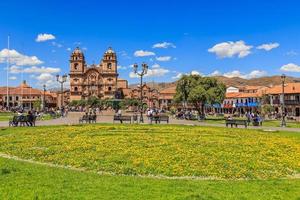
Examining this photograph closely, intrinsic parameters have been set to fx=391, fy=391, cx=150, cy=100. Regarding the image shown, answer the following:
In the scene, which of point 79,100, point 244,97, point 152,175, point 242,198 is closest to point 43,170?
point 152,175

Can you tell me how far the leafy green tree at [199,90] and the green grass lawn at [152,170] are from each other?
136ft

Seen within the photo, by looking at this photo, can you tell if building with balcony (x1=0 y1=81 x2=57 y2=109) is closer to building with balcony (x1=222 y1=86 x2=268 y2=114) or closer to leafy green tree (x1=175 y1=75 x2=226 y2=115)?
building with balcony (x1=222 y1=86 x2=268 y2=114)

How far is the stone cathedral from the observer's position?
16638 centimetres

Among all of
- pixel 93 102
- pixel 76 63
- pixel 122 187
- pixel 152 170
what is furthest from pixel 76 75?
pixel 122 187

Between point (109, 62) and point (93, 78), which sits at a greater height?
point (109, 62)

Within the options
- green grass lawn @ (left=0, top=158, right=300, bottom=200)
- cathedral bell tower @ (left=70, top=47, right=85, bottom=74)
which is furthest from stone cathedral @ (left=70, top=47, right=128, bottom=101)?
green grass lawn @ (left=0, top=158, right=300, bottom=200)

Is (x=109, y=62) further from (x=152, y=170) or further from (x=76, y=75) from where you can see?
(x=152, y=170)

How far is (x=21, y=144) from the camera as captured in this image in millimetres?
20438

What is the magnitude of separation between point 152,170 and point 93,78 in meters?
157

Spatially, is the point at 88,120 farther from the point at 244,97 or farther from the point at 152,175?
the point at 244,97

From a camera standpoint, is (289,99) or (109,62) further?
(109,62)

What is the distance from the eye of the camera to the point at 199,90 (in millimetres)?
63062

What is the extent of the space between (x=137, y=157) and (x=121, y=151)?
194 centimetres

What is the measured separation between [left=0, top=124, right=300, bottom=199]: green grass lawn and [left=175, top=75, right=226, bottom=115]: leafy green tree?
41.6 metres
